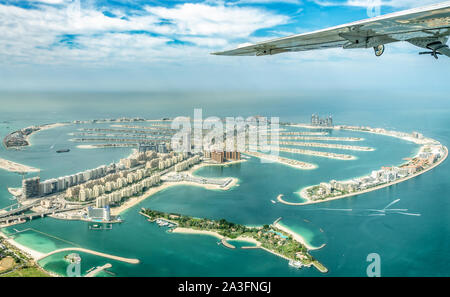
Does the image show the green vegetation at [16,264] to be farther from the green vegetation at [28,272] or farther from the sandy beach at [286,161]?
the sandy beach at [286,161]

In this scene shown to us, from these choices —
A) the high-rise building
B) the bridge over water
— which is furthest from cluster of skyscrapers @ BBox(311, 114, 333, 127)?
the bridge over water

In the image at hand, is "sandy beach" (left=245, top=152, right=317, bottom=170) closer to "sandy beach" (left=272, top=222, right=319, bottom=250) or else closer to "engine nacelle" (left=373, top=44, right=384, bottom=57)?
"sandy beach" (left=272, top=222, right=319, bottom=250)

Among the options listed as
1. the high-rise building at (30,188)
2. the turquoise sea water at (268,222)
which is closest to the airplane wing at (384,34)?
the turquoise sea water at (268,222)

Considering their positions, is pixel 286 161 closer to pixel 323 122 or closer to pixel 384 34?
pixel 323 122

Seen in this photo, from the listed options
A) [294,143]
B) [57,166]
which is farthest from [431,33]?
[294,143]

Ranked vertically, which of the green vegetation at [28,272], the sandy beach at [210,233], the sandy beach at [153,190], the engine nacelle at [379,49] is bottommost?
the green vegetation at [28,272]
